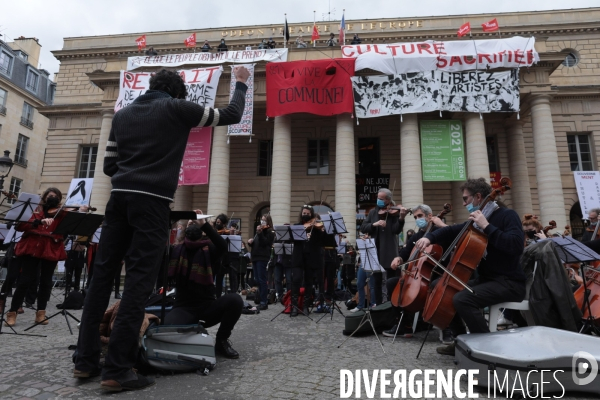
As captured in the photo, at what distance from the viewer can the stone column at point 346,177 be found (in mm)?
17641

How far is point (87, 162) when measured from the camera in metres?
25.0

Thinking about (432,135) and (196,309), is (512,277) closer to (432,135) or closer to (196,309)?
(196,309)

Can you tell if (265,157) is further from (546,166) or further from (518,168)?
(546,166)

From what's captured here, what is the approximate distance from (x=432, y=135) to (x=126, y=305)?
17488mm

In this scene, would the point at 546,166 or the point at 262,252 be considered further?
the point at 546,166

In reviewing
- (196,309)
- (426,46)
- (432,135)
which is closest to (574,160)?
(432,135)

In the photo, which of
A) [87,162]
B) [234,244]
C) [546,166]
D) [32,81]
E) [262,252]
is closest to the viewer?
[234,244]

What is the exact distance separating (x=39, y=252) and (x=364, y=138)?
19270 mm

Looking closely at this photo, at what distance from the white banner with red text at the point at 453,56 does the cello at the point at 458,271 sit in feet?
48.7

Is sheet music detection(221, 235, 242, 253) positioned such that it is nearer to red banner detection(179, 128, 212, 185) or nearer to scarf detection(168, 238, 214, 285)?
scarf detection(168, 238, 214, 285)

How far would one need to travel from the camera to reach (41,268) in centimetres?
604

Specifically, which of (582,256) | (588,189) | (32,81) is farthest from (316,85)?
(32,81)

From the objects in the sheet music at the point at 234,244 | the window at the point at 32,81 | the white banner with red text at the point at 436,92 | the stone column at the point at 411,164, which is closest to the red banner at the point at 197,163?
the white banner with red text at the point at 436,92

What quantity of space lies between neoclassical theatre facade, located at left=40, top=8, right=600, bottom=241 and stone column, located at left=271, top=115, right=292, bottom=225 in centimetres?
6
